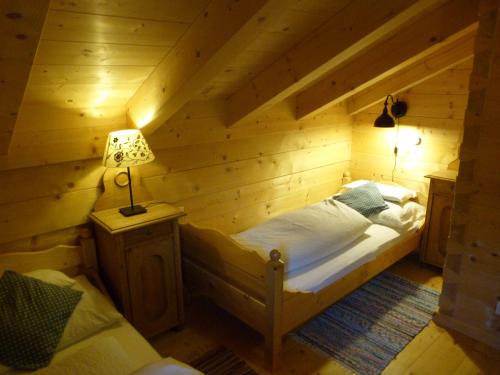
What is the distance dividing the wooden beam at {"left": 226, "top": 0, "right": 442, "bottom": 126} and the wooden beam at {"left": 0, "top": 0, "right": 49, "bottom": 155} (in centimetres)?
134

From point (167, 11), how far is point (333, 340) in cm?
201

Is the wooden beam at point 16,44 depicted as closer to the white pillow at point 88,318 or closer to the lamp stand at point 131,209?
the lamp stand at point 131,209

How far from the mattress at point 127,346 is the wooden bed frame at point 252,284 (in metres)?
0.59

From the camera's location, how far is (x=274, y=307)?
1.97 meters

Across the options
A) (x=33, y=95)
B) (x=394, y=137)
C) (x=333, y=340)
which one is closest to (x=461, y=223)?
(x=333, y=340)

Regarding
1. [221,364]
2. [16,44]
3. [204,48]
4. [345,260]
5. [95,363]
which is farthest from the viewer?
[345,260]

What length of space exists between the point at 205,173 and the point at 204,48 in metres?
1.22

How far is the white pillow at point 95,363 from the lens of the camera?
144cm

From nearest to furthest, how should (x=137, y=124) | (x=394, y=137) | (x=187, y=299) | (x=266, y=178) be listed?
1. (x=137, y=124)
2. (x=187, y=299)
3. (x=266, y=178)
4. (x=394, y=137)

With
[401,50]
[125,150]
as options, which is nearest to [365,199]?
[401,50]

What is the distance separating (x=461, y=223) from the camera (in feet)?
7.55

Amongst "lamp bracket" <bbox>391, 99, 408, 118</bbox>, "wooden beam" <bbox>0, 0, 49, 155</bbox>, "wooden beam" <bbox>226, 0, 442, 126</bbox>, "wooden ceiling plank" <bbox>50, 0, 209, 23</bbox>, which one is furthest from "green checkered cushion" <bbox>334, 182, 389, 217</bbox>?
"wooden beam" <bbox>0, 0, 49, 155</bbox>

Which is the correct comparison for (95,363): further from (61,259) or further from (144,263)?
(61,259)

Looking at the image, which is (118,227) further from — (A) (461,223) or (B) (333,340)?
(A) (461,223)
